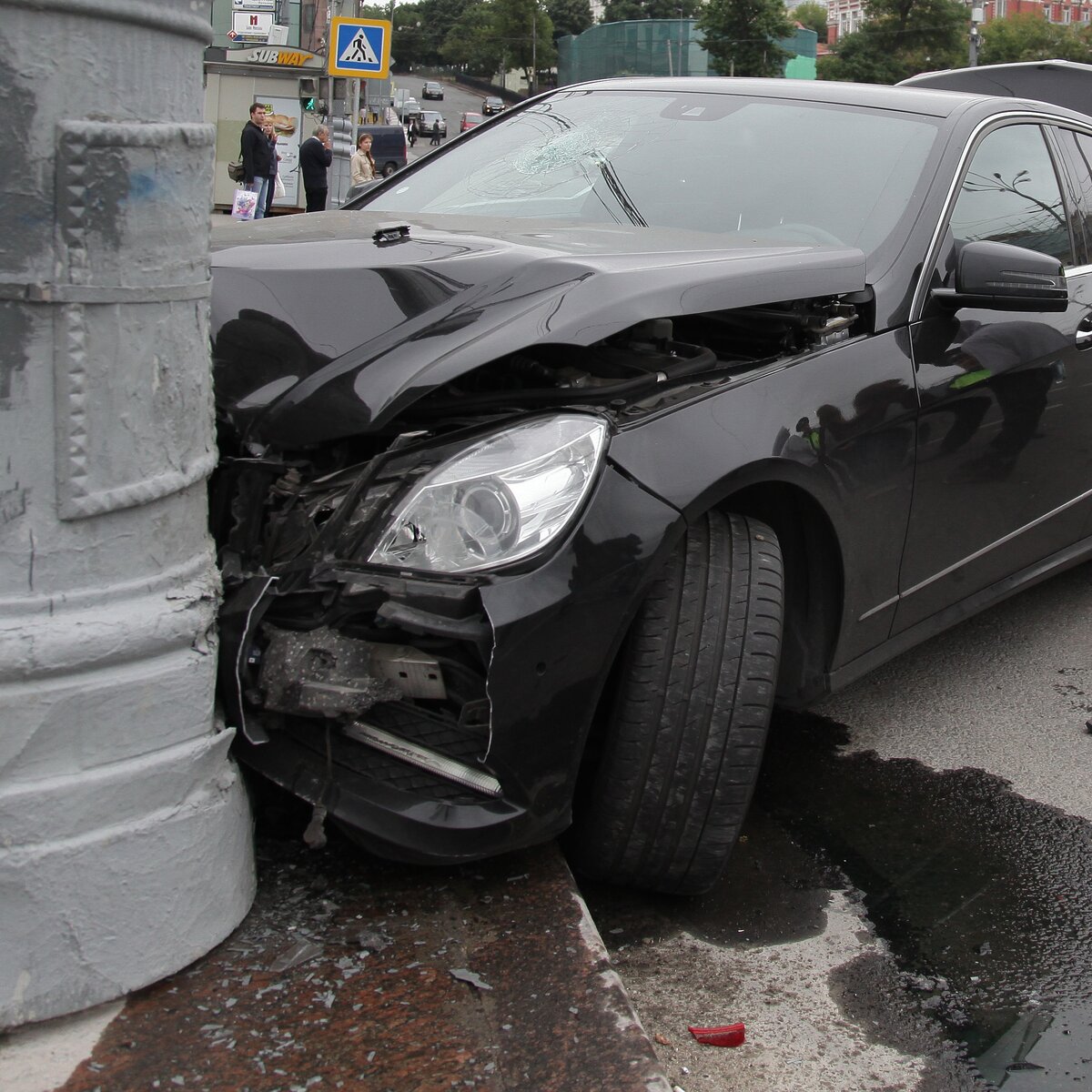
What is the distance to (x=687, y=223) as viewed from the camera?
3.25m

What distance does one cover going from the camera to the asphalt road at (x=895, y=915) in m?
2.18

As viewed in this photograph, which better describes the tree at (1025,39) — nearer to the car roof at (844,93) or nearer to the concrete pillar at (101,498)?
the car roof at (844,93)

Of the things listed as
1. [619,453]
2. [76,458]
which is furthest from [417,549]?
[76,458]

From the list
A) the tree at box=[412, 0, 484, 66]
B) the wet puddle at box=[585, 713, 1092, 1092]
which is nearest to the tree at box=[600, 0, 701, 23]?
the tree at box=[412, 0, 484, 66]

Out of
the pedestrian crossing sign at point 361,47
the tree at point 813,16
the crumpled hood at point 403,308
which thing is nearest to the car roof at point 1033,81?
the crumpled hood at point 403,308

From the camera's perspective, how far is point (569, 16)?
393 ft

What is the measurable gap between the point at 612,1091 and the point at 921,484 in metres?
1.63

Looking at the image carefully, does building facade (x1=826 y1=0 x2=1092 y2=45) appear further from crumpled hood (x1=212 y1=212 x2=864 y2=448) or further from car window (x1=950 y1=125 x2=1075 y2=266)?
crumpled hood (x1=212 y1=212 x2=864 y2=448)

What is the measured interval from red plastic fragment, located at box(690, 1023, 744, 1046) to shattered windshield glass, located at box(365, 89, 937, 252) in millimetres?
1829

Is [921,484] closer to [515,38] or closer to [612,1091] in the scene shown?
[612,1091]

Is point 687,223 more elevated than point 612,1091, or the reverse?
point 687,223

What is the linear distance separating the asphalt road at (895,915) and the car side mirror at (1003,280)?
1.24 meters

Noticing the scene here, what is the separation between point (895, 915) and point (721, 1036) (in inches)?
25.6

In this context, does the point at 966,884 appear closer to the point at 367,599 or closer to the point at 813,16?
the point at 367,599
